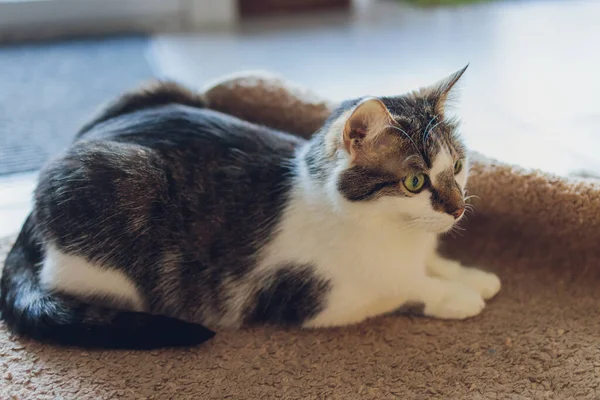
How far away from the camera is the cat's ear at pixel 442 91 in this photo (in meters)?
1.17

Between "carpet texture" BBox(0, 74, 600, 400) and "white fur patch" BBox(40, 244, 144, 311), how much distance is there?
4.4 inches

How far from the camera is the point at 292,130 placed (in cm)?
164

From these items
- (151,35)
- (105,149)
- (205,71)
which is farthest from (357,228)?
(151,35)

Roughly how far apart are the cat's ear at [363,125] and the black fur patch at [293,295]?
269 mm

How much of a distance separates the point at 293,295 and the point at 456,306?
0.33m

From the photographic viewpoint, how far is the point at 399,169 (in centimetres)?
107

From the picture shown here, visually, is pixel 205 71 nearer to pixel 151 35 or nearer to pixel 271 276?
pixel 151 35

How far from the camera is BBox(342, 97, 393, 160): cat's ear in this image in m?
1.02

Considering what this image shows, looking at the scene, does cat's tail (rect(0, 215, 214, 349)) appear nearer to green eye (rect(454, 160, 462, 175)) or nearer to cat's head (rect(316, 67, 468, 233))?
cat's head (rect(316, 67, 468, 233))

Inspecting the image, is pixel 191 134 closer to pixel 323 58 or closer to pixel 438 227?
pixel 438 227

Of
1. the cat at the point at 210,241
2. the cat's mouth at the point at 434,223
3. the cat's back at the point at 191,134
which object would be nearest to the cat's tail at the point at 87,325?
the cat at the point at 210,241

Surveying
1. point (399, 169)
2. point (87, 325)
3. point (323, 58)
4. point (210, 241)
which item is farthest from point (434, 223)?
point (323, 58)

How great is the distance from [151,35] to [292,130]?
1.52 m

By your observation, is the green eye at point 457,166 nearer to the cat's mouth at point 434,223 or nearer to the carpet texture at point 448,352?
the cat's mouth at point 434,223
